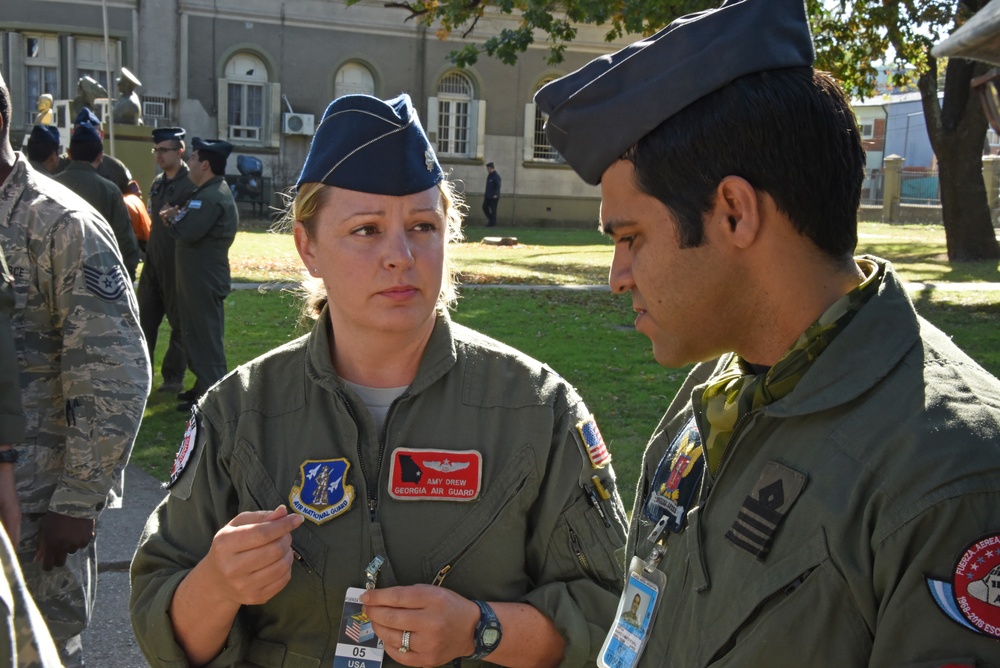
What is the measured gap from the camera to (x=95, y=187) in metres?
8.62

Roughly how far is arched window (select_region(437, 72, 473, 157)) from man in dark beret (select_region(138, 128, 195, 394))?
2539cm

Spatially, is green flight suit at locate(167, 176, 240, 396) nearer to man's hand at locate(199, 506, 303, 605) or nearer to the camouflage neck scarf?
man's hand at locate(199, 506, 303, 605)

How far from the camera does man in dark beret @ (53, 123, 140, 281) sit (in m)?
8.62

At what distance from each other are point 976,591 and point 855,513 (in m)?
0.19

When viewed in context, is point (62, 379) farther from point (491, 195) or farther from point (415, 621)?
point (491, 195)

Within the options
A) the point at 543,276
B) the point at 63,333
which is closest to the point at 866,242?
the point at 543,276

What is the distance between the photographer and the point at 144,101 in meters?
30.8

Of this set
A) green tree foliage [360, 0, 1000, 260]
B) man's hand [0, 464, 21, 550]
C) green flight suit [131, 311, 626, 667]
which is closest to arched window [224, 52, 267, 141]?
green tree foliage [360, 0, 1000, 260]

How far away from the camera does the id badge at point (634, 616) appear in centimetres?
188

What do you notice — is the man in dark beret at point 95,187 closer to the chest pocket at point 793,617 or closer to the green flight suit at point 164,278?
the green flight suit at point 164,278

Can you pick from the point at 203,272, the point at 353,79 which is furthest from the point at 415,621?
the point at 353,79

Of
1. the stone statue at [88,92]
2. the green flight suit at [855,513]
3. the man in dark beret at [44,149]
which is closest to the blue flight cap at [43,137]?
the man in dark beret at [44,149]

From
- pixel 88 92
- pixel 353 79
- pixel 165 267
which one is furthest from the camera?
pixel 353 79

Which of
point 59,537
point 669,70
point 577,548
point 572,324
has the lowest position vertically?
point 572,324
